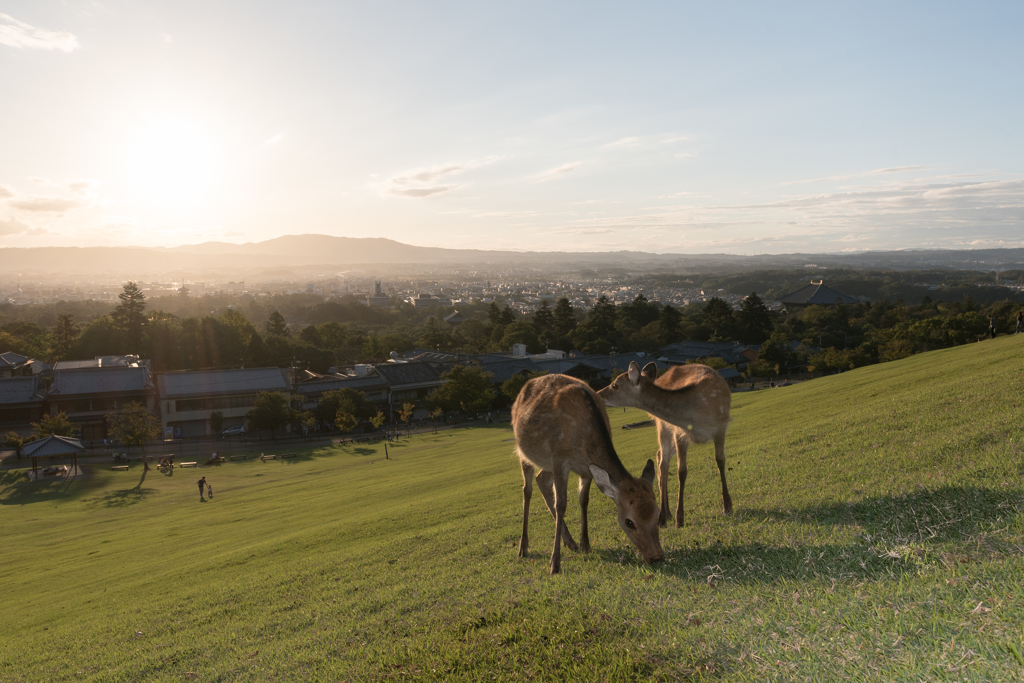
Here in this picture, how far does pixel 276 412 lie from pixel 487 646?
5019 centimetres

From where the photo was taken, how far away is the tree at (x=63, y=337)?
74938 mm

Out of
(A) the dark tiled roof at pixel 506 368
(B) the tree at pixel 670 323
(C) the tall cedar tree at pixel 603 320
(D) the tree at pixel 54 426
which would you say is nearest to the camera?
(D) the tree at pixel 54 426

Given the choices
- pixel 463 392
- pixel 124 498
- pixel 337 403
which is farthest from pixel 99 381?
pixel 463 392

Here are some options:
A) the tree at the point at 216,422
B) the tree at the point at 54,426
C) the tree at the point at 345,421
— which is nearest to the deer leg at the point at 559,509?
the tree at the point at 345,421

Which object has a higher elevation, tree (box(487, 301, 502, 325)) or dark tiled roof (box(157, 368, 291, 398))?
tree (box(487, 301, 502, 325))

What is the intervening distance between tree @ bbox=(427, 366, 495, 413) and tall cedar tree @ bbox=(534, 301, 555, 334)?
43.2m

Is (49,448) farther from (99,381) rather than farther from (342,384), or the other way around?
(342,384)

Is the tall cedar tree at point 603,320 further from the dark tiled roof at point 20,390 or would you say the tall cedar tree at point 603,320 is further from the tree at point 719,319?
the dark tiled roof at point 20,390

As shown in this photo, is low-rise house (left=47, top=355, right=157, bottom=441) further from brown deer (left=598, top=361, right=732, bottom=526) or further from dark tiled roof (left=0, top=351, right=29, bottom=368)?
brown deer (left=598, top=361, right=732, bottom=526)

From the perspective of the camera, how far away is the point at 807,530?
6.59 metres

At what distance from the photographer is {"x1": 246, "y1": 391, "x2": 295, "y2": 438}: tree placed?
4997 cm

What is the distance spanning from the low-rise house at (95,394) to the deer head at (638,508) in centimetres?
6207

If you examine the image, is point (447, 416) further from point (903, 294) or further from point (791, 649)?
point (903, 294)

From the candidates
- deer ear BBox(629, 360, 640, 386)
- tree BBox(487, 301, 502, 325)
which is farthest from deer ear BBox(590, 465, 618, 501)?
tree BBox(487, 301, 502, 325)
